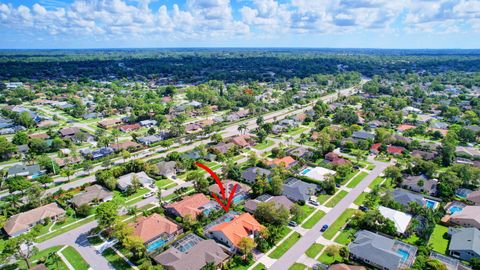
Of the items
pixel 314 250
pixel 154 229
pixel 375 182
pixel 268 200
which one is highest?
pixel 268 200

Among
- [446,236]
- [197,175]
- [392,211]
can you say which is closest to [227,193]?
[197,175]

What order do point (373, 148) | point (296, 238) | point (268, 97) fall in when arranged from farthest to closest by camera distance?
1. point (268, 97)
2. point (373, 148)
3. point (296, 238)

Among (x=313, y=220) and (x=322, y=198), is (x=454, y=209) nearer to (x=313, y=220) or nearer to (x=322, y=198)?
(x=322, y=198)

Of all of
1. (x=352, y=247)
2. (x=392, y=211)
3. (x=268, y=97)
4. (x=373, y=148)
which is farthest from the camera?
(x=268, y=97)

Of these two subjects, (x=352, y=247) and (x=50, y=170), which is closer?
(x=352, y=247)

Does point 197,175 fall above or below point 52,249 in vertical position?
above

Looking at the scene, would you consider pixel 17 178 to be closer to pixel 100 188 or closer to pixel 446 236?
pixel 100 188

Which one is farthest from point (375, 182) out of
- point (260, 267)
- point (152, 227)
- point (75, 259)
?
point (75, 259)
